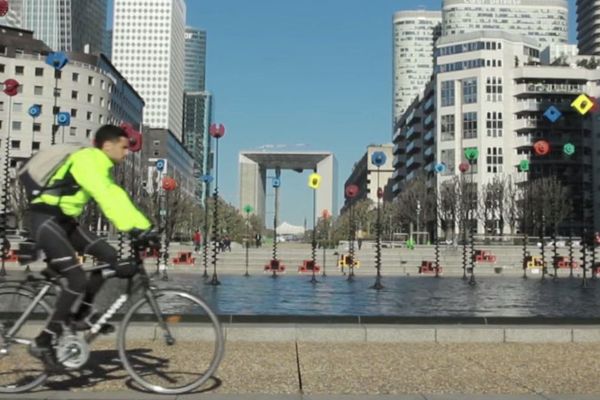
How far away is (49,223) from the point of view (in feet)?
18.4

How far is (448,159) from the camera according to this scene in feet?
382

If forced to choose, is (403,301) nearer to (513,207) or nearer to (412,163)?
(513,207)

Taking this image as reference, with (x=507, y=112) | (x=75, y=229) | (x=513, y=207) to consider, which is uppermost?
(x=507, y=112)

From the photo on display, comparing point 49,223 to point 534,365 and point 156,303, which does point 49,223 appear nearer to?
point 156,303

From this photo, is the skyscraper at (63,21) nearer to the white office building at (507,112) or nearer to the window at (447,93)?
the window at (447,93)

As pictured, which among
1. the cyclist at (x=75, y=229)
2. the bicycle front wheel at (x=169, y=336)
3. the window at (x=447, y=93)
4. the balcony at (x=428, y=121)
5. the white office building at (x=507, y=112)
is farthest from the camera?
the balcony at (x=428, y=121)

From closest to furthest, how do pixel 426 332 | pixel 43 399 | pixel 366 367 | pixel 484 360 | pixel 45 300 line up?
1. pixel 43 399
2. pixel 45 300
3. pixel 366 367
4. pixel 484 360
5. pixel 426 332

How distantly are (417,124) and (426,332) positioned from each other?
437 ft

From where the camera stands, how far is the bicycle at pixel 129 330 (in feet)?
18.8

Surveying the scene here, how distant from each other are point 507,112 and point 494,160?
28.2 ft

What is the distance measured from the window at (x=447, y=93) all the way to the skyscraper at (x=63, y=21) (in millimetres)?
92075

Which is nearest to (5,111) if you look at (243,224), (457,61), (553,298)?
(243,224)

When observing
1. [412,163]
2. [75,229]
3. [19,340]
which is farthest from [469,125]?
[19,340]

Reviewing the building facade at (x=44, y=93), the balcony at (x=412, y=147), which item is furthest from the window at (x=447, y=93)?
the building facade at (x=44, y=93)
